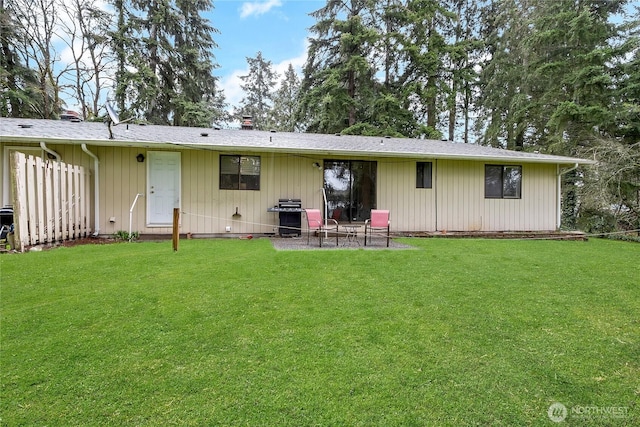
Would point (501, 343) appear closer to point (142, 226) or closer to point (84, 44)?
point (142, 226)

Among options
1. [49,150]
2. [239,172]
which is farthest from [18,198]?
[239,172]

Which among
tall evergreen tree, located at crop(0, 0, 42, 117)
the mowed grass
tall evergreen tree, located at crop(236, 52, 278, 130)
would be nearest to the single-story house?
the mowed grass

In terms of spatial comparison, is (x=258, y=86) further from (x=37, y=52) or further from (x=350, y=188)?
(x=350, y=188)

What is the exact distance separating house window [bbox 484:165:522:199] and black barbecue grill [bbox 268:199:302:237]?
5.26 meters

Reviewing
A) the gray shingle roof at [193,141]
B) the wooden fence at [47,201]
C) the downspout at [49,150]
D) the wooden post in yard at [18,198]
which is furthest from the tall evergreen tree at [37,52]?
the wooden post in yard at [18,198]

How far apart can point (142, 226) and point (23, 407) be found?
642 centimetres

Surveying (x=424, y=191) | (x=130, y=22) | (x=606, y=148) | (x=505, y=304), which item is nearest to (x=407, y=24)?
(x=606, y=148)

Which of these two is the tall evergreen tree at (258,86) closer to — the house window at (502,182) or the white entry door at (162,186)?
the white entry door at (162,186)

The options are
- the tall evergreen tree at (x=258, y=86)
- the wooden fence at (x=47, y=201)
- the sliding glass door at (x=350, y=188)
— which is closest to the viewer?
the wooden fence at (x=47, y=201)

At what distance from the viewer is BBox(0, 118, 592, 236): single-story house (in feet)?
23.9

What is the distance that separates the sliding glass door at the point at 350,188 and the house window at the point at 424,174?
125 centimetres

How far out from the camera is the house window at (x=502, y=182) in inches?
355

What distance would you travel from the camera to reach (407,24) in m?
17.2

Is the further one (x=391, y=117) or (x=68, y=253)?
(x=391, y=117)
